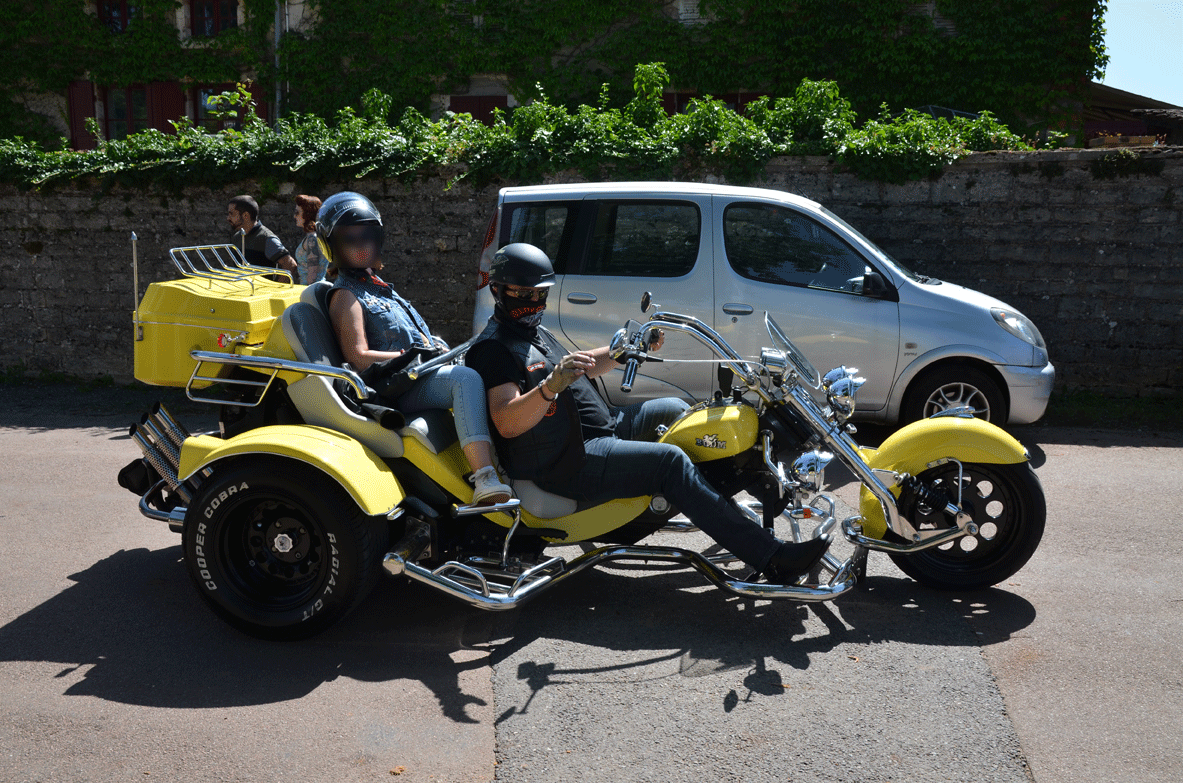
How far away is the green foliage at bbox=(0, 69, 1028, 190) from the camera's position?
30.6 ft

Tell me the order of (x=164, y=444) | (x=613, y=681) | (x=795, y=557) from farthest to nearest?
(x=164, y=444), (x=795, y=557), (x=613, y=681)

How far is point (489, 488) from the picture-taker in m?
3.93

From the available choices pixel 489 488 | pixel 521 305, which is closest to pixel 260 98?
pixel 521 305

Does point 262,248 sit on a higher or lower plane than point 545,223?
lower

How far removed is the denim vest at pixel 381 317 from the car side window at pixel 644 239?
2.75 meters

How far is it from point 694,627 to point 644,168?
6.35 metres

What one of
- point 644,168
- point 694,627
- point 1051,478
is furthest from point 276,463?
point 644,168

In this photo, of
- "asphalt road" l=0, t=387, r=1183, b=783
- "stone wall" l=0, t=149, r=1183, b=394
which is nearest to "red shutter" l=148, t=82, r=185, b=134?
"stone wall" l=0, t=149, r=1183, b=394

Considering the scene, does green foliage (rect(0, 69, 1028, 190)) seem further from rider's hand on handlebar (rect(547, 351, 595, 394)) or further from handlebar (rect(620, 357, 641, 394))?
rider's hand on handlebar (rect(547, 351, 595, 394))

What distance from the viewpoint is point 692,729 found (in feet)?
10.9

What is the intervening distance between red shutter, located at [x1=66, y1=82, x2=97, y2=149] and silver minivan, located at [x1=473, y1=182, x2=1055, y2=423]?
47.1ft

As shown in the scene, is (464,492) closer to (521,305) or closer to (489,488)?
(489,488)

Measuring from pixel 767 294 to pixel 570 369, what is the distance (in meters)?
3.85

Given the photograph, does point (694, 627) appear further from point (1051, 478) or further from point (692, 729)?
point (1051, 478)
